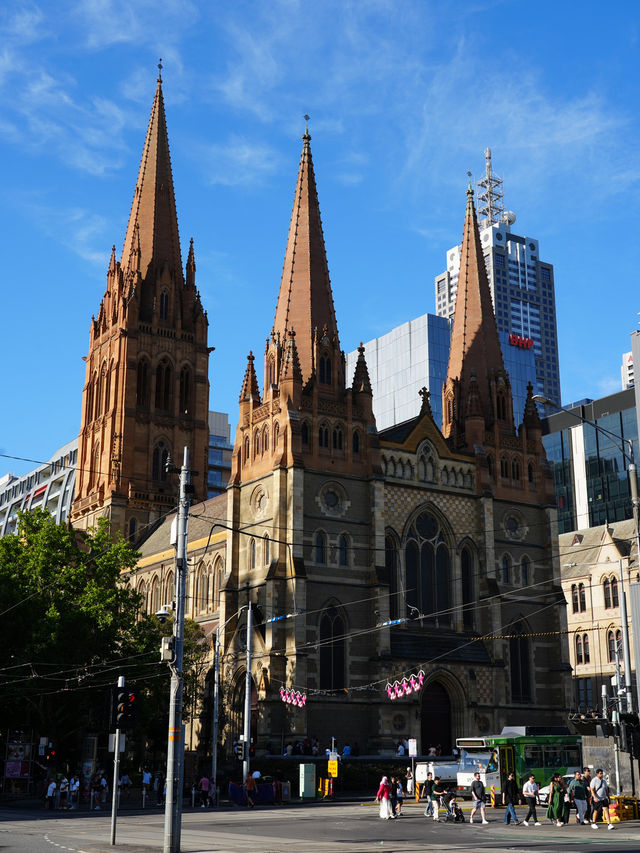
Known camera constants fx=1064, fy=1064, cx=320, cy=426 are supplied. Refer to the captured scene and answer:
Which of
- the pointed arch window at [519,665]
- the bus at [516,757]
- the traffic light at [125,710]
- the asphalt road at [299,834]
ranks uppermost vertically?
the pointed arch window at [519,665]

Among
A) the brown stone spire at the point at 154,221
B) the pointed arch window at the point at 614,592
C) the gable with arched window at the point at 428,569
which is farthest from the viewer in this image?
the brown stone spire at the point at 154,221

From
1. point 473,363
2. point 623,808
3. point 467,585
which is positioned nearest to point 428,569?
point 467,585

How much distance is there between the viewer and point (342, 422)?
57.6 meters

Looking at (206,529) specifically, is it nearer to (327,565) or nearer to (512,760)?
(327,565)

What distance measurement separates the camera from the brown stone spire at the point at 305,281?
5984 cm

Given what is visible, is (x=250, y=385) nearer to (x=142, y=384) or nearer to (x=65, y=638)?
(x=65, y=638)

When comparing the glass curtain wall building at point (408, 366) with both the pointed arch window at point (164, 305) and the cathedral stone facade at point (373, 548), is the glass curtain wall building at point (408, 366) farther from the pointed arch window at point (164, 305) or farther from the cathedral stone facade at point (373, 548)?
the cathedral stone facade at point (373, 548)

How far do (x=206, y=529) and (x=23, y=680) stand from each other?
77.2 feet

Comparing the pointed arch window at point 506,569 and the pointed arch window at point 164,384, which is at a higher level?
the pointed arch window at point 164,384

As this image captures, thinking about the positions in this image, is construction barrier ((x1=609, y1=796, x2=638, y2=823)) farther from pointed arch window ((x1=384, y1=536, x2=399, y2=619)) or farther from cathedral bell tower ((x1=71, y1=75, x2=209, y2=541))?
cathedral bell tower ((x1=71, y1=75, x2=209, y2=541))

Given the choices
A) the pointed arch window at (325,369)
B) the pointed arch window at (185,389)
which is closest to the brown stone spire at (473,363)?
the pointed arch window at (325,369)

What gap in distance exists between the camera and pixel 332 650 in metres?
53.2

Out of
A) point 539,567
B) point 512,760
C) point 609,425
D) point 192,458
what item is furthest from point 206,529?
point 609,425

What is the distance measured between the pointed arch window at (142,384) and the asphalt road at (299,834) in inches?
1936
